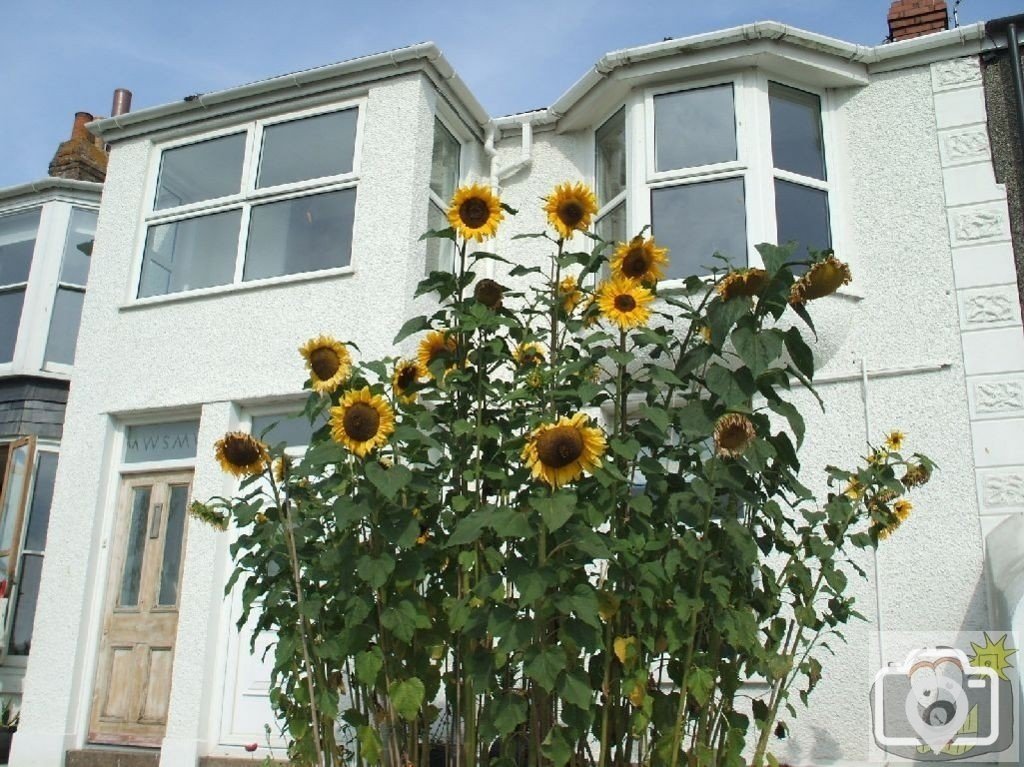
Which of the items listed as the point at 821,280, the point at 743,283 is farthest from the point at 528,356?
the point at 821,280

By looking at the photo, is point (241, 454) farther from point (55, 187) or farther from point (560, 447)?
point (55, 187)

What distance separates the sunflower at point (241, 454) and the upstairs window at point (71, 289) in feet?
24.3

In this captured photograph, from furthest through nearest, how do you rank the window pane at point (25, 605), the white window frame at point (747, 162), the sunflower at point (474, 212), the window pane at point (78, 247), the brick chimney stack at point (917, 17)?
the window pane at point (78, 247) < the window pane at point (25, 605) < the brick chimney stack at point (917, 17) < the white window frame at point (747, 162) < the sunflower at point (474, 212)

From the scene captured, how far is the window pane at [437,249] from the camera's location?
25.6 ft

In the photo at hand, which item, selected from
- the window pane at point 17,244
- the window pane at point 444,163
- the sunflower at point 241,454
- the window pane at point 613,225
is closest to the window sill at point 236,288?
the window pane at point 444,163

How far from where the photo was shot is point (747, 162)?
707 centimetres

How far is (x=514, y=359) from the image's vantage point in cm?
337

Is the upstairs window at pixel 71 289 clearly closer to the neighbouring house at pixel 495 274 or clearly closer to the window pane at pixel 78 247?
the window pane at pixel 78 247

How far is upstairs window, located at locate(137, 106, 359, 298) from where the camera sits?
25.9 feet

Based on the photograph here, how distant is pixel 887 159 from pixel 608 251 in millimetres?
2174

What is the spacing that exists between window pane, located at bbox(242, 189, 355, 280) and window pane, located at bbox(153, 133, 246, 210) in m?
0.57

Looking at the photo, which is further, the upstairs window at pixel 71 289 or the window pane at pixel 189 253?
the upstairs window at pixel 71 289

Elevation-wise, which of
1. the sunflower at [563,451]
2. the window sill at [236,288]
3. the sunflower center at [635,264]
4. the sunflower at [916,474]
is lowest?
the sunflower at [563,451]

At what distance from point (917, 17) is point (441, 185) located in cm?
405
